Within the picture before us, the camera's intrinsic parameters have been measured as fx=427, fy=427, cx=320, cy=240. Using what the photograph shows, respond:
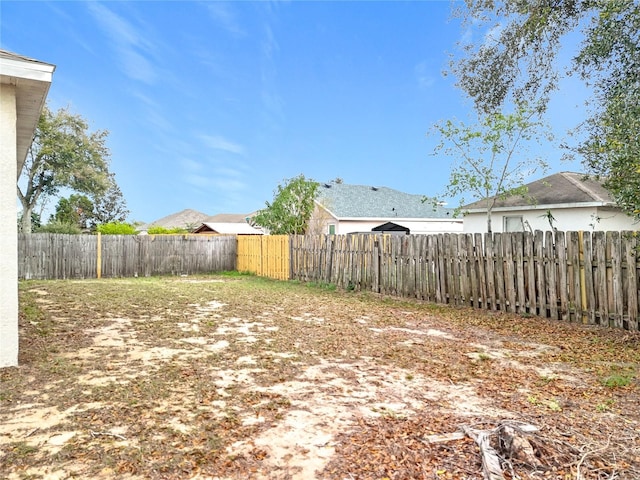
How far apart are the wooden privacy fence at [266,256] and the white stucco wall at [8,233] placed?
10.9 meters

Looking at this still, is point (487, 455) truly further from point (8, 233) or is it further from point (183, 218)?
point (183, 218)

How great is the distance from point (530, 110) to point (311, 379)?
35.5 feet

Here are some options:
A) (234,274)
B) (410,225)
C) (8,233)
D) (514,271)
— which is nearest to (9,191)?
(8,233)

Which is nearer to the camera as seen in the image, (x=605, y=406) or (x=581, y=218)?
(x=605, y=406)

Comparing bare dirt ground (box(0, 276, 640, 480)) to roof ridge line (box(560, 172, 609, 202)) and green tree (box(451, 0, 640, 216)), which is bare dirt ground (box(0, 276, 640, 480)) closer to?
green tree (box(451, 0, 640, 216))

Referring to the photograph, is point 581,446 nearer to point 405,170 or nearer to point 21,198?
point 405,170

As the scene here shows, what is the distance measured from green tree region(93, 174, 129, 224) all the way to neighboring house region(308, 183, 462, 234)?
86.3 ft

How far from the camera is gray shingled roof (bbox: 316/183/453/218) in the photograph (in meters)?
25.0

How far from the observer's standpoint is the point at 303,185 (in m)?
20.2

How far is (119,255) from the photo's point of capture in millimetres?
16562

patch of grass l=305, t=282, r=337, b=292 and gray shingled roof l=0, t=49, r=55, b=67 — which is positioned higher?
gray shingled roof l=0, t=49, r=55, b=67

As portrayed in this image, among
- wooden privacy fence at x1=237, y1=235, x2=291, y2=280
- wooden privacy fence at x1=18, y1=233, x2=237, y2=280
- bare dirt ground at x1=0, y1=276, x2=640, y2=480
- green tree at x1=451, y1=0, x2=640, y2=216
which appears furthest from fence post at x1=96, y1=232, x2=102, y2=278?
green tree at x1=451, y1=0, x2=640, y2=216

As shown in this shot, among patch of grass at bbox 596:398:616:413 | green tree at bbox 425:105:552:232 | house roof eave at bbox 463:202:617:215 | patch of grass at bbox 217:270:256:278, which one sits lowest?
patch of grass at bbox 596:398:616:413

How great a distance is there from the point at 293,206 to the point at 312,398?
53.8 ft
